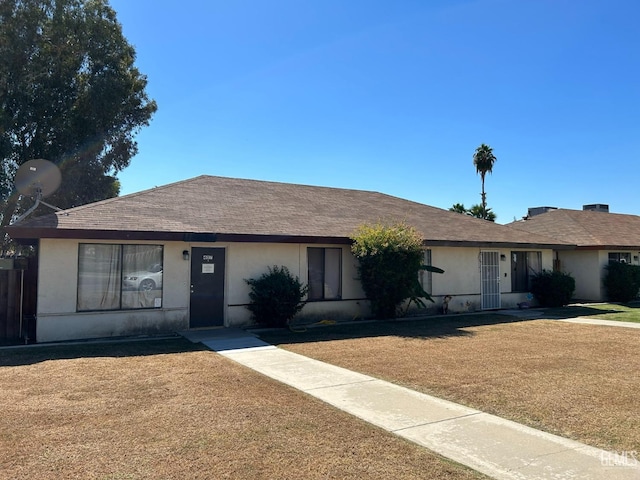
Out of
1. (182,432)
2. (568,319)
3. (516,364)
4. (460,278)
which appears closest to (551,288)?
(568,319)

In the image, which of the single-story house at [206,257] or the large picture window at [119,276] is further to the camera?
the large picture window at [119,276]

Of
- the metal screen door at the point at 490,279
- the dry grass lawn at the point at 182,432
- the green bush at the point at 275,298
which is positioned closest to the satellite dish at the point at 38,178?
the green bush at the point at 275,298

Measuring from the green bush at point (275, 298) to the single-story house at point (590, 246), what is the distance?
15.1 m

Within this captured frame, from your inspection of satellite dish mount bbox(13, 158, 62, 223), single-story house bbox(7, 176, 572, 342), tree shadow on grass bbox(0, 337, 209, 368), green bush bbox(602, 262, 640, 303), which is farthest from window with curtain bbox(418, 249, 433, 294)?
satellite dish mount bbox(13, 158, 62, 223)

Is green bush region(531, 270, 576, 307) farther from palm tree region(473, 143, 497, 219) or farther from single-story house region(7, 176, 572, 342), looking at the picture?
palm tree region(473, 143, 497, 219)

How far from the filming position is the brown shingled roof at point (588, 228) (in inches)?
867

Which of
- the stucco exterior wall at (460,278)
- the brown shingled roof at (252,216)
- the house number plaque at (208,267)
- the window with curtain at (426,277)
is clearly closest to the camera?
the brown shingled roof at (252,216)

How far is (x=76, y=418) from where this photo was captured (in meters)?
5.43

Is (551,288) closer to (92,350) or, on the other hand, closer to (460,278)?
(460,278)

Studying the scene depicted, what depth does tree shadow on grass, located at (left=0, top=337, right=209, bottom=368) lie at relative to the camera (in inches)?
351

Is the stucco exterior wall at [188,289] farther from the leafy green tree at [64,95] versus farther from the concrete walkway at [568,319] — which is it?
the leafy green tree at [64,95]

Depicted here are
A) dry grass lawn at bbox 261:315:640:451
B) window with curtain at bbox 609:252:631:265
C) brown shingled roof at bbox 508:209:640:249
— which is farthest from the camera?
window with curtain at bbox 609:252:631:265

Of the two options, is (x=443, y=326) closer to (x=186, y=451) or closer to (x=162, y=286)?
(x=162, y=286)

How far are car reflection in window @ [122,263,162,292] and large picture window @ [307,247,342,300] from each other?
4.48 m
